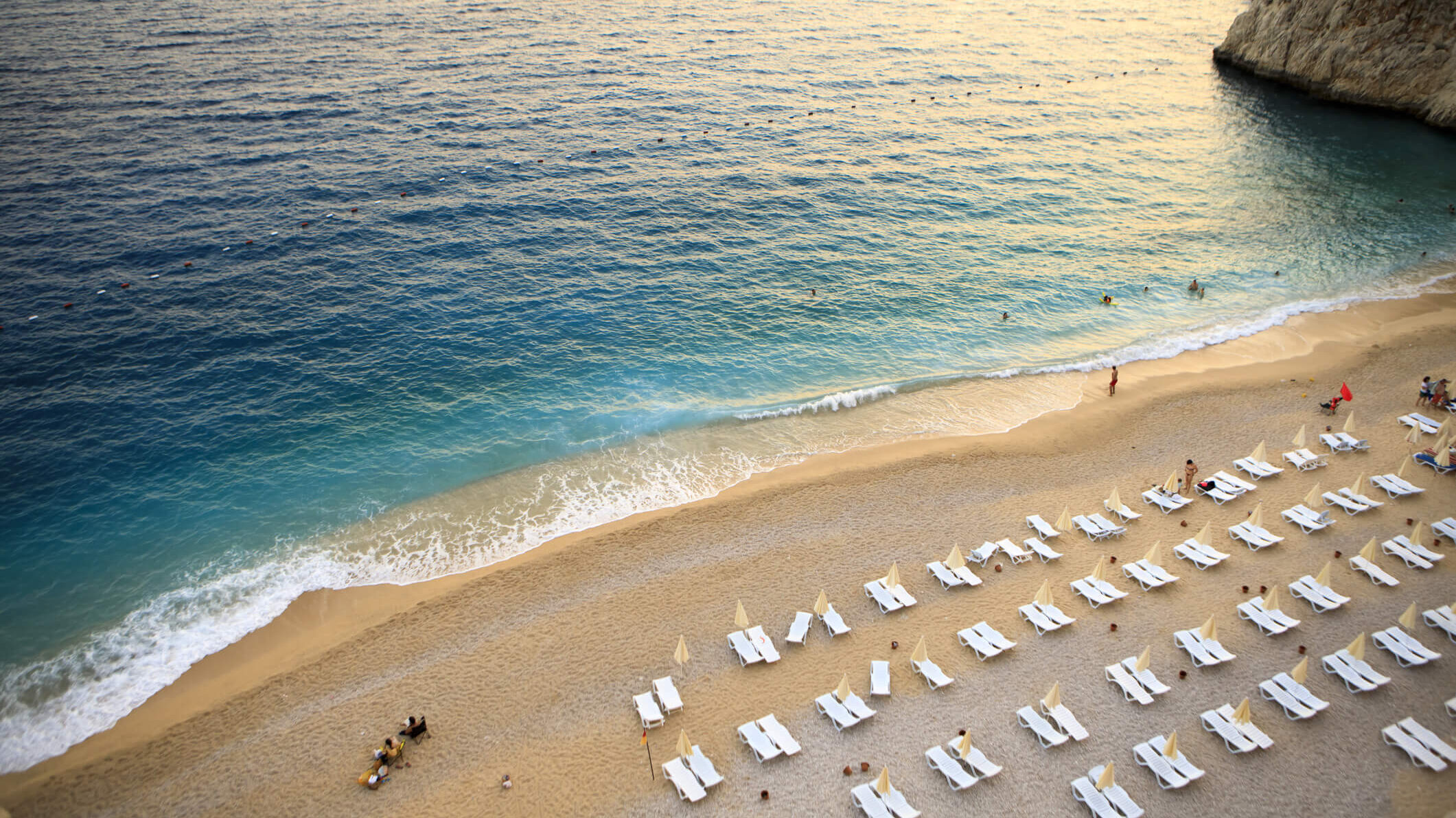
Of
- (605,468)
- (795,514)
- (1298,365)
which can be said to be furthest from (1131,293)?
(605,468)

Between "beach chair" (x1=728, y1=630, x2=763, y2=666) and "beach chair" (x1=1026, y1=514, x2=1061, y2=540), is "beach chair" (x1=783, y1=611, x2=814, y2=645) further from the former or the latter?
"beach chair" (x1=1026, y1=514, x2=1061, y2=540)

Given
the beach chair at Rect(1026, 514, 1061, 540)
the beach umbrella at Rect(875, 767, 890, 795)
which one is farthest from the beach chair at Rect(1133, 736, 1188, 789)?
the beach chair at Rect(1026, 514, 1061, 540)

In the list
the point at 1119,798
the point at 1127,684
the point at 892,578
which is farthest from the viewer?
the point at 892,578

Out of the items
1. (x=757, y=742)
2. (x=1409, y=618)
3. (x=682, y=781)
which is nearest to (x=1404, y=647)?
(x=1409, y=618)

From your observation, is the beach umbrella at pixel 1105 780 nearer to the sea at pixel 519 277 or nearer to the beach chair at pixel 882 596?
the beach chair at pixel 882 596

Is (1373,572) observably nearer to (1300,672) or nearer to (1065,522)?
(1300,672)

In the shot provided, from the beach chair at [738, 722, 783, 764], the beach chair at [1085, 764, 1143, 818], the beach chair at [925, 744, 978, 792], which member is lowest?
the beach chair at [738, 722, 783, 764]

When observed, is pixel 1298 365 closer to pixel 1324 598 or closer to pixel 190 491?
pixel 1324 598
